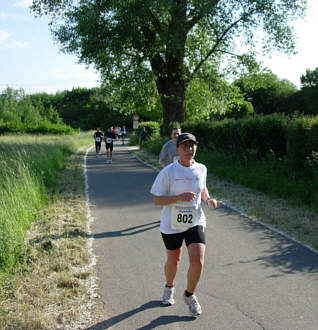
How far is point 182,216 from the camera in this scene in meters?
4.30

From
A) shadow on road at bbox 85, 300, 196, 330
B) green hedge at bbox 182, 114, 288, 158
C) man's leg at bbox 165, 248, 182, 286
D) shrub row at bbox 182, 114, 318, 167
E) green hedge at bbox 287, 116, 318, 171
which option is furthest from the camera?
green hedge at bbox 182, 114, 288, 158

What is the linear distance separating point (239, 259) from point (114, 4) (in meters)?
19.9

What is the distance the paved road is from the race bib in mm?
896

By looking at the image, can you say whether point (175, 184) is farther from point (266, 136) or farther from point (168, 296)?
point (266, 136)

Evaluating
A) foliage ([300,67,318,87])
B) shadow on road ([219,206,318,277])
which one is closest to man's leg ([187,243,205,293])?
shadow on road ([219,206,318,277])

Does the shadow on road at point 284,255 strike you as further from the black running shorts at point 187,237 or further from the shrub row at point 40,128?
the shrub row at point 40,128

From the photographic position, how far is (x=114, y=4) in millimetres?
22969

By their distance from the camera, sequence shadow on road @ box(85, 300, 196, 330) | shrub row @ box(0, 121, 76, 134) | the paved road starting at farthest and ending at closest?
shrub row @ box(0, 121, 76, 134) → the paved road → shadow on road @ box(85, 300, 196, 330)

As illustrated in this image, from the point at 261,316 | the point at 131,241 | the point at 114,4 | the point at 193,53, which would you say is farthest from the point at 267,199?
the point at 193,53

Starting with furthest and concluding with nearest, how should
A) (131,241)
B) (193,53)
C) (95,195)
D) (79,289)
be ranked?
(193,53) → (95,195) → (131,241) → (79,289)

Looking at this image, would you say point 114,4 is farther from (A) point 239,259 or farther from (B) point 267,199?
(A) point 239,259

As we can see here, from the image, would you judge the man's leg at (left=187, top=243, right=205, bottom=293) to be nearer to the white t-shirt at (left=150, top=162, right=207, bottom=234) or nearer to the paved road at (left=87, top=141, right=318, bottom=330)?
the white t-shirt at (left=150, top=162, right=207, bottom=234)

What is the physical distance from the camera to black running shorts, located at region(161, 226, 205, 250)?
14.1 feet

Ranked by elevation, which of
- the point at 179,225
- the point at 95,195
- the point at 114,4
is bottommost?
the point at 95,195
